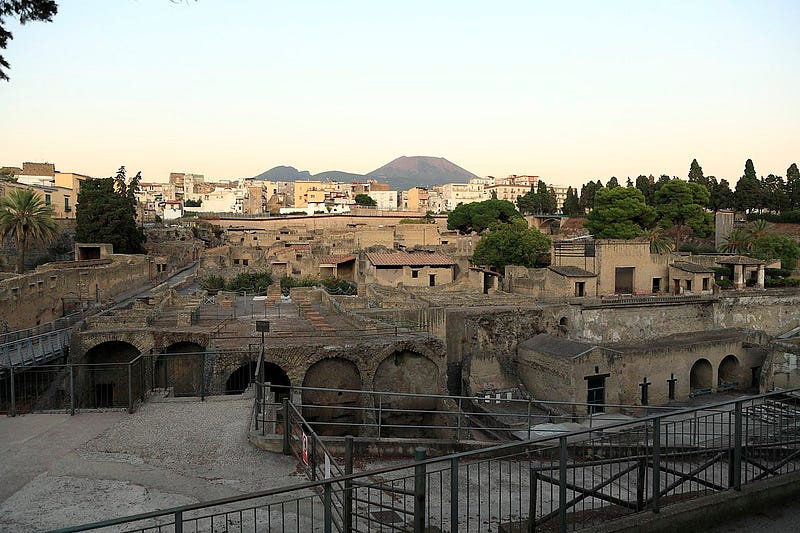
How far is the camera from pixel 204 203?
12562 centimetres

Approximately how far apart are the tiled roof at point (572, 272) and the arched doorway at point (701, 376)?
12.0 m

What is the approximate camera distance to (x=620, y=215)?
207ft

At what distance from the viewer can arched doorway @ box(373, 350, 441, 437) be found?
2080 cm

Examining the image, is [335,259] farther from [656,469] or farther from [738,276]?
[656,469]

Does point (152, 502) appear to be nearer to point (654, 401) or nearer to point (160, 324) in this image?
point (160, 324)

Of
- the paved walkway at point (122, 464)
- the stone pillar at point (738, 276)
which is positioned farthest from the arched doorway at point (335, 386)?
the stone pillar at point (738, 276)

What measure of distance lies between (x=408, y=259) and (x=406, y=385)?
2735 cm

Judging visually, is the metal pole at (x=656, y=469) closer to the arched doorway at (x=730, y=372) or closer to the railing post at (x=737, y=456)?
the railing post at (x=737, y=456)

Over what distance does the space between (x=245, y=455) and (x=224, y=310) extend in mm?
20739

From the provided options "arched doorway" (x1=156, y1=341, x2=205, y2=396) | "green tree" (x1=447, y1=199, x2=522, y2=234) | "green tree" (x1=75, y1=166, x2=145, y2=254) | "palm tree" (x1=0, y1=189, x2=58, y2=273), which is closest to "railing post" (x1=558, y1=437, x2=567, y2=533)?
"arched doorway" (x1=156, y1=341, x2=205, y2=396)

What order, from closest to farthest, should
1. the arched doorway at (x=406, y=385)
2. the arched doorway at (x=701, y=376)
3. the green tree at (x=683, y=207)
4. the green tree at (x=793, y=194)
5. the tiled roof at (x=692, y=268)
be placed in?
the arched doorway at (x=406, y=385)
the arched doorway at (x=701, y=376)
the tiled roof at (x=692, y=268)
the green tree at (x=683, y=207)
the green tree at (x=793, y=194)

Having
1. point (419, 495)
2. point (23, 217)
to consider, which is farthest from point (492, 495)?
point (23, 217)

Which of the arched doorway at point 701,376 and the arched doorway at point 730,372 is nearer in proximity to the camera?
the arched doorway at point 701,376

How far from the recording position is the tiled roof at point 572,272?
142 ft
